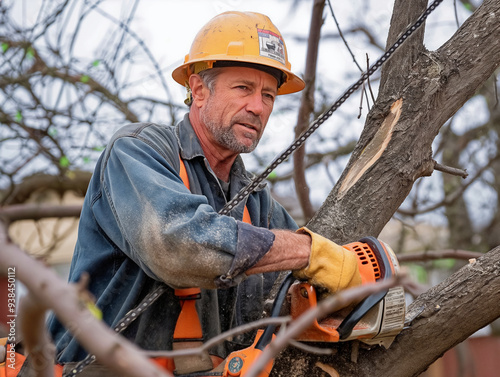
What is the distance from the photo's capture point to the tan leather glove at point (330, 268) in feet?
6.61

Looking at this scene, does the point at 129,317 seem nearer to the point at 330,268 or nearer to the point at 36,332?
the point at 330,268

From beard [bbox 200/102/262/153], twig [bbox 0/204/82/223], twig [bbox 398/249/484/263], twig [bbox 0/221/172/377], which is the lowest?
twig [bbox 0/221/172/377]

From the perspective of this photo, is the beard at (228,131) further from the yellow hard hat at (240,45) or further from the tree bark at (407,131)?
the tree bark at (407,131)

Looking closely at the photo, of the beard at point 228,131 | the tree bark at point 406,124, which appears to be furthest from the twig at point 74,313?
the beard at point 228,131

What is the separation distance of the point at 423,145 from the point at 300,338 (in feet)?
3.12

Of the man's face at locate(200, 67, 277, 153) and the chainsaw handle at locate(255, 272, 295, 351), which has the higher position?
the man's face at locate(200, 67, 277, 153)

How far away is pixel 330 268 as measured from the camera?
2016 millimetres

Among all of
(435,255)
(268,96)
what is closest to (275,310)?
(268,96)

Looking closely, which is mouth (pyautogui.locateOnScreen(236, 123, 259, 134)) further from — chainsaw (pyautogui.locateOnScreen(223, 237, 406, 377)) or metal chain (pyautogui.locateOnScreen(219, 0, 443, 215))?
chainsaw (pyautogui.locateOnScreen(223, 237, 406, 377))

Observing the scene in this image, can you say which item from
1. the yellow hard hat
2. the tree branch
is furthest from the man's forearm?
the tree branch

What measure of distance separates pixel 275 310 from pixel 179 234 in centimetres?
45

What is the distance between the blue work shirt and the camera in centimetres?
194

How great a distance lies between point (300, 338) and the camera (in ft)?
6.87

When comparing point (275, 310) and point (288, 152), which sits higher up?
point (288, 152)
